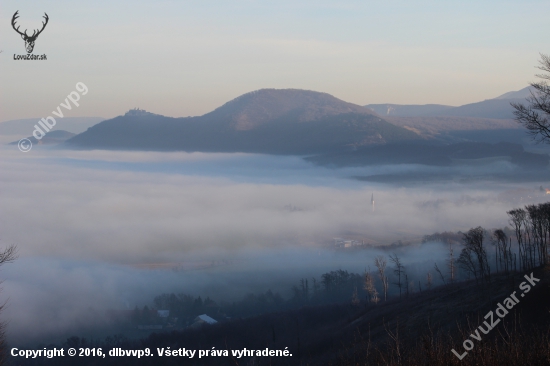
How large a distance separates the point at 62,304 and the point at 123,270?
52320mm

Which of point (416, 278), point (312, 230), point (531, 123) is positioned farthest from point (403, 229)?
point (531, 123)

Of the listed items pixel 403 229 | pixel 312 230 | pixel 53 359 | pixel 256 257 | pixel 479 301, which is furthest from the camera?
pixel 312 230

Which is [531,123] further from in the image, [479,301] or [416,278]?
[416,278]

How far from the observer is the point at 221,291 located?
375ft

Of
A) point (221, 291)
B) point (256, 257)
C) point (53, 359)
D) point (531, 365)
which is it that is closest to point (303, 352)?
point (53, 359)

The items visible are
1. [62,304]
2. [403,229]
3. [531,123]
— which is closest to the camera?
[531,123]

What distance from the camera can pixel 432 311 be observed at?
36.6 m

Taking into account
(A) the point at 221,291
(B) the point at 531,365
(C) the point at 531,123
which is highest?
(C) the point at 531,123

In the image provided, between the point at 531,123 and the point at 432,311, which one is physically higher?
the point at 531,123

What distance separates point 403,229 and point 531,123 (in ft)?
485

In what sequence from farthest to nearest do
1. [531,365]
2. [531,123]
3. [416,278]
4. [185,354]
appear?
[416,278] → [185,354] → [531,123] → [531,365]

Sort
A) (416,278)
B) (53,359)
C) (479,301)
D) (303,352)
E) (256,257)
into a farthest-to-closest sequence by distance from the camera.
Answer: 1. (256,257)
2. (416,278)
3. (53,359)
4. (303,352)
5. (479,301)

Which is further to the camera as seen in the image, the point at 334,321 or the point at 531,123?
the point at 334,321

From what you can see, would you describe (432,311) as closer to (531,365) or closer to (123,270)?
(531,365)
